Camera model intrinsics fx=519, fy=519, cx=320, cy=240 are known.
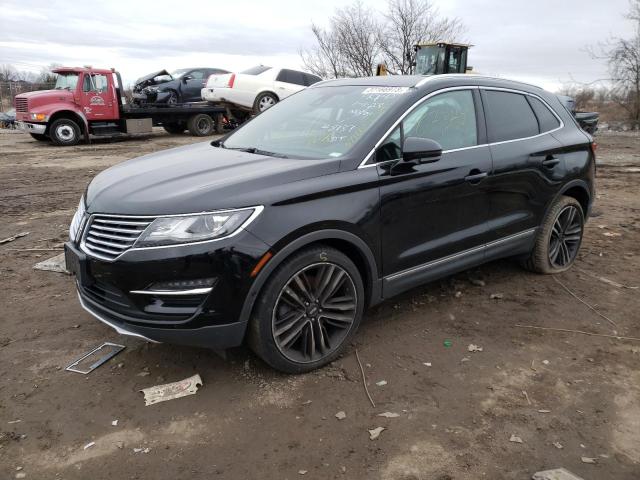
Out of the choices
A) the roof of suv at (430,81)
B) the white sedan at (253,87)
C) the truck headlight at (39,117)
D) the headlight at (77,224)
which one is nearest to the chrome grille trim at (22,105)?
the truck headlight at (39,117)

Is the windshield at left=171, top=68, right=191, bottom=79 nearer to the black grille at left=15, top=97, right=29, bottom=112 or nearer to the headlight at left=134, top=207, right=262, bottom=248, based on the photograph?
the black grille at left=15, top=97, right=29, bottom=112

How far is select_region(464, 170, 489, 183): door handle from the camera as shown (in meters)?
3.71

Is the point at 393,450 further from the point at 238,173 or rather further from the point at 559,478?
the point at 238,173

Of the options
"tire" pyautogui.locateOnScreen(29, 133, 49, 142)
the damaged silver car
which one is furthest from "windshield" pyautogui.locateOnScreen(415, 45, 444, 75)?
"tire" pyautogui.locateOnScreen(29, 133, 49, 142)

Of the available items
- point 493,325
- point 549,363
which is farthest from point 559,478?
point 493,325

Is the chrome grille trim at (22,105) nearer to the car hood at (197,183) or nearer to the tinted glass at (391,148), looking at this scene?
the car hood at (197,183)

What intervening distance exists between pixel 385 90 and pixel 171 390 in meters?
2.44

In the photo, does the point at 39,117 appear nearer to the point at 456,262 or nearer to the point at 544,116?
the point at 544,116

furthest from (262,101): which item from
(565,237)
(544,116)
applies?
(565,237)

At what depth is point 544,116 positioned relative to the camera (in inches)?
177

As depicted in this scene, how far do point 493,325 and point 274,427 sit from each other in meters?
1.92

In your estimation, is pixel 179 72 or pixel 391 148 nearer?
pixel 391 148

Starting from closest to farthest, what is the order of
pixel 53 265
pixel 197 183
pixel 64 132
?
1. pixel 197 183
2. pixel 53 265
3. pixel 64 132

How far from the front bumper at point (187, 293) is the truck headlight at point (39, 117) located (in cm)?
1426
